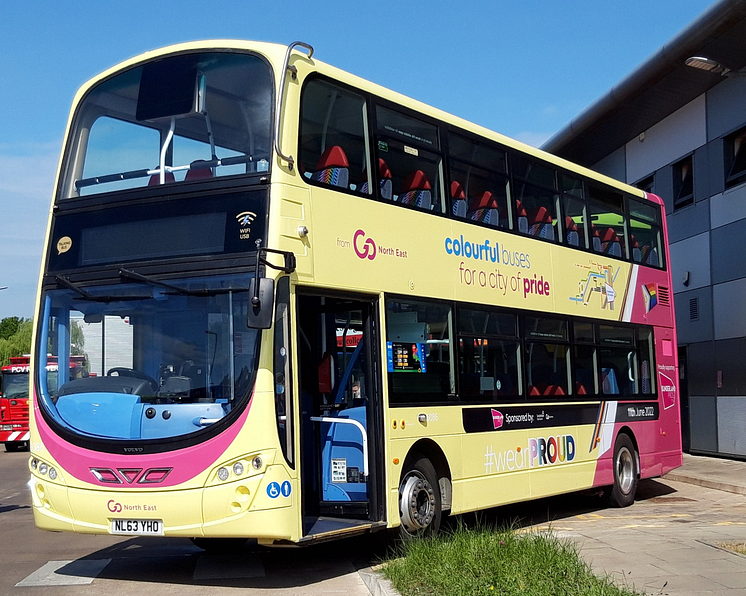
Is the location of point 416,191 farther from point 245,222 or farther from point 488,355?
point 245,222

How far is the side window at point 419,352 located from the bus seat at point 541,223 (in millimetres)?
2592

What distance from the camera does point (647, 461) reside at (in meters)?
15.8

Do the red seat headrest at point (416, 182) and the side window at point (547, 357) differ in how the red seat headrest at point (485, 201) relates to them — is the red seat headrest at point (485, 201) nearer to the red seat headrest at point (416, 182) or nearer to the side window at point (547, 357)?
the red seat headrest at point (416, 182)

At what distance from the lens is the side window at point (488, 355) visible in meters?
11.3

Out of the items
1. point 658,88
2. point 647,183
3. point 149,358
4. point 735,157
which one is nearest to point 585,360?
point 149,358

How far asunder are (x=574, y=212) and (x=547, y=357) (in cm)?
243

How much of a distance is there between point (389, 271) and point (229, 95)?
2356 millimetres

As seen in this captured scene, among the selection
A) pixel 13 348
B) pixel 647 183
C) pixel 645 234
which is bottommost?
pixel 645 234

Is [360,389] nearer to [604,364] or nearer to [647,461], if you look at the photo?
[604,364]

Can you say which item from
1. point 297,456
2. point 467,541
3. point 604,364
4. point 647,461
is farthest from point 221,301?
point 647,461

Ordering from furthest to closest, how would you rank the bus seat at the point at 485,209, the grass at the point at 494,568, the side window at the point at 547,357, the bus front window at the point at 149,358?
the side window at the point at 547,357 → the bus seat at the point at 485,209 → the bus front window at the point at 149,358 → the grass at the point at 494,568

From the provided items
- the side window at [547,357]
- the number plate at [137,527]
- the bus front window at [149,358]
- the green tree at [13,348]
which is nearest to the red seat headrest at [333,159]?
the bus front window at [149,358]

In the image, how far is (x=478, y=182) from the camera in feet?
39.3

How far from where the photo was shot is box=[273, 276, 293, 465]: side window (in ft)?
27.6
